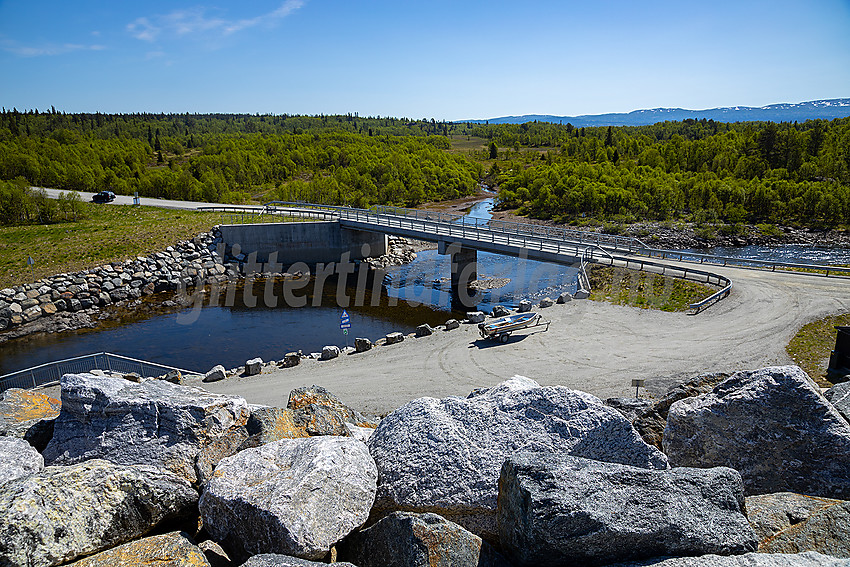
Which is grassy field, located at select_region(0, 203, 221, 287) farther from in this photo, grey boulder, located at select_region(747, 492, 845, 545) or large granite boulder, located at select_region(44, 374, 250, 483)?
grey boulder, located at select_region(747, 492, 845, 545)

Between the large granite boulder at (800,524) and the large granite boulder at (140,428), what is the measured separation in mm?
6112

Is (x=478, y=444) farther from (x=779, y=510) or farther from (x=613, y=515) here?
(x=779, y=510)

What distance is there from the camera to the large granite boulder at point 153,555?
457 centimetres

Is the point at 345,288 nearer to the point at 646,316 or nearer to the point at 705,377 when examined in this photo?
the point at 646,316

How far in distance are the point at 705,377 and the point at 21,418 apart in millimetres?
12080

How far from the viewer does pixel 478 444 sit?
616 cm

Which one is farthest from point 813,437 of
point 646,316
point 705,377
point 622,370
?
point 646,316

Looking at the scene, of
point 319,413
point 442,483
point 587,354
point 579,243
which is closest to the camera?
point 442,483

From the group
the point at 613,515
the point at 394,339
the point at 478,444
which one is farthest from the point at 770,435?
the point at 394,339

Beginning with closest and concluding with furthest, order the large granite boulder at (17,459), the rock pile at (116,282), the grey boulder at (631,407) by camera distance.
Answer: the large granite boulder at (17,459)
the grey boulder at (631,407)
the rock pile at (116,282)

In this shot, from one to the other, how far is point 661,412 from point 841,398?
2477 millimetres

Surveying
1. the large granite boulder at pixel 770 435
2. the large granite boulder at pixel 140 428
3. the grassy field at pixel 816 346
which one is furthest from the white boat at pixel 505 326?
A: the large granite boulder at pixel 140 428

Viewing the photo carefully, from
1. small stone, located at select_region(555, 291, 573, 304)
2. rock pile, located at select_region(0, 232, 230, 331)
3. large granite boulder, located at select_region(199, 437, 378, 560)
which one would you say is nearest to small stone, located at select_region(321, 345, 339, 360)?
small stone, located at select_region(555, 291, 573, 304)

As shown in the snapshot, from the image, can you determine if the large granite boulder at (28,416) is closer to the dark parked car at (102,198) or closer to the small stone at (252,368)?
the small stone at (252,368)
